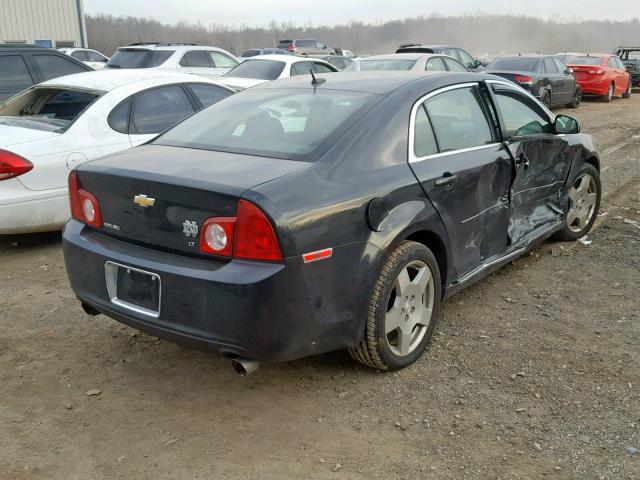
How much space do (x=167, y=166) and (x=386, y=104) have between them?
1.23m

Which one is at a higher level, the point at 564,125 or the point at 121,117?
the point at 564,125

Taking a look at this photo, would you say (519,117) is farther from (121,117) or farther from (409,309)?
(121,117)

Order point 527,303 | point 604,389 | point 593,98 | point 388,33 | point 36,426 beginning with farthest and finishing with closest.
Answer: point 388,33 → point 593,98 → point 527,303 → point 604,389 → point 36,426

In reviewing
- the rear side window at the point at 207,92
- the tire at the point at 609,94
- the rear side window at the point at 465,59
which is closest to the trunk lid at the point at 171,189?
the rear side window at the point at 207,92

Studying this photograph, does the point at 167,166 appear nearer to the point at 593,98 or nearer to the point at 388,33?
the point at 593,98

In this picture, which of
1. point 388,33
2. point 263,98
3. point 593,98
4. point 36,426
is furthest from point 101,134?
point 388,33

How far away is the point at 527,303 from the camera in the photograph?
4.51 meters

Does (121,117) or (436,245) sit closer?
(436,245)

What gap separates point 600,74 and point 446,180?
17780mm

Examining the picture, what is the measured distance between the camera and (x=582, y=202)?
576 centimetres

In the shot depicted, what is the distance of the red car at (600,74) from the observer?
1922 cm

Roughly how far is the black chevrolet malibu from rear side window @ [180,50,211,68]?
1101 centimetres

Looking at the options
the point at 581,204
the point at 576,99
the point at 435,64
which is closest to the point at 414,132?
the point at 581,204

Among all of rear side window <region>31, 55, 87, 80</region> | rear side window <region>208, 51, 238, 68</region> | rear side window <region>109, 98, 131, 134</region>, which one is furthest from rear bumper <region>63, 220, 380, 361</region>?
rear side window <region>208, 51, 238, 68</region>
